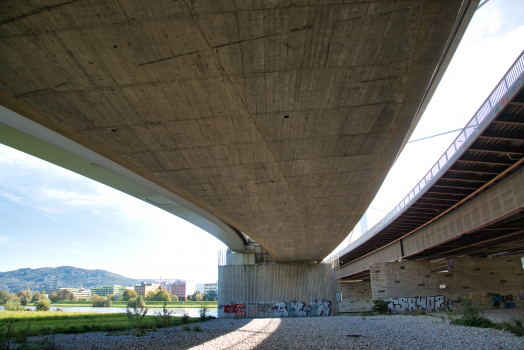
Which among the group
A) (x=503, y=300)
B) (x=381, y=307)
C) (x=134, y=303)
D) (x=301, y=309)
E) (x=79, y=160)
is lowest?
(x=301, y=309)

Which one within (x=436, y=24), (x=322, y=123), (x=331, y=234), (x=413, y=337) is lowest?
(x=413, y=337)

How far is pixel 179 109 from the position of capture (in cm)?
718

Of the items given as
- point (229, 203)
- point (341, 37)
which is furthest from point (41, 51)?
point (229, 203)

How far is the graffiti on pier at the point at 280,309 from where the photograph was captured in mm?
31406

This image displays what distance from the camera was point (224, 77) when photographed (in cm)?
630

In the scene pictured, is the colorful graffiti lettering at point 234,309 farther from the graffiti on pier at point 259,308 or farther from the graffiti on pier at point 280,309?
the graffiti on pier at point 259,308

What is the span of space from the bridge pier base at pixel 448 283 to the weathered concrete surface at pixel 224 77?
23.8 m

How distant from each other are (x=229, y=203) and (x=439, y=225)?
54.9ft

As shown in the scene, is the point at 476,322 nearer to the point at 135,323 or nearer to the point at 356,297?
the point at 135,323

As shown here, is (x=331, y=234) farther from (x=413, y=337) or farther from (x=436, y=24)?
(x=436, y=24)

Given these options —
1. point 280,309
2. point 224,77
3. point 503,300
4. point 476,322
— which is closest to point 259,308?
point 280,309

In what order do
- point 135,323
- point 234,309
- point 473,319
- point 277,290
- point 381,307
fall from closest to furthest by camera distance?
point 473,319
point 135,323
point 381,307
point 234,309
point 277,290

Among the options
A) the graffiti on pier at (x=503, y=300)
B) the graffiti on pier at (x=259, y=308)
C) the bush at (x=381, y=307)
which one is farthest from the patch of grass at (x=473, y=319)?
the graffiti on pier at (x=259, y=308)

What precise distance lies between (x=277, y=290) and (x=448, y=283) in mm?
16502
